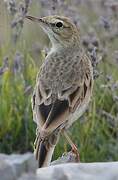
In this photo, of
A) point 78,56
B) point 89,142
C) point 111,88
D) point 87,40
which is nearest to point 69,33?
point 78,56

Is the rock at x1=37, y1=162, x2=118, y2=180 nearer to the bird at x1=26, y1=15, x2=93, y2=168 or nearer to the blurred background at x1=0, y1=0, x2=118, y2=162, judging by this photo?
the bird at x1=26, y1=15, x2=93, y2=168

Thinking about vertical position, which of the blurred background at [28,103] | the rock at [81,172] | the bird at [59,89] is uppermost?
the rock at [81,172]

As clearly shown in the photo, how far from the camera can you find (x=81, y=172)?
3.79m

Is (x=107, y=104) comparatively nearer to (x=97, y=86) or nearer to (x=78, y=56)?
(x=97, y=86)

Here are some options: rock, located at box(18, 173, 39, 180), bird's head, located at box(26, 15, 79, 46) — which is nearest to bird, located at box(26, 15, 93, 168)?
bird's head, located at box(26, 15, 79, 46)

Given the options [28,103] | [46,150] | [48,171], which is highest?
[48,171]

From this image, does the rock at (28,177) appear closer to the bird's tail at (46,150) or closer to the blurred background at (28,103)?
the bird's tail at (46,150)

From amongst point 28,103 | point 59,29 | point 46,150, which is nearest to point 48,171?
point 46,150

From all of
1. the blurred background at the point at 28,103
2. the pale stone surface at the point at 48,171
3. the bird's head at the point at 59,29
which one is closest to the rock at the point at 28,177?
the pale stone surface at the point at 48,171

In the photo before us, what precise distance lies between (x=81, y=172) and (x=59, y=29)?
1.91 metres

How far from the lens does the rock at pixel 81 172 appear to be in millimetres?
3582

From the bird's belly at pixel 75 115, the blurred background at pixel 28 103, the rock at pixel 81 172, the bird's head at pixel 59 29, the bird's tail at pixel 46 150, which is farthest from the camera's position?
the blurred background at pixel 28 103

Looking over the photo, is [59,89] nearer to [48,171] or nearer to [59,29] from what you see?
[59,29]

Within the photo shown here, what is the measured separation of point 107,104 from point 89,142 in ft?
1.92
